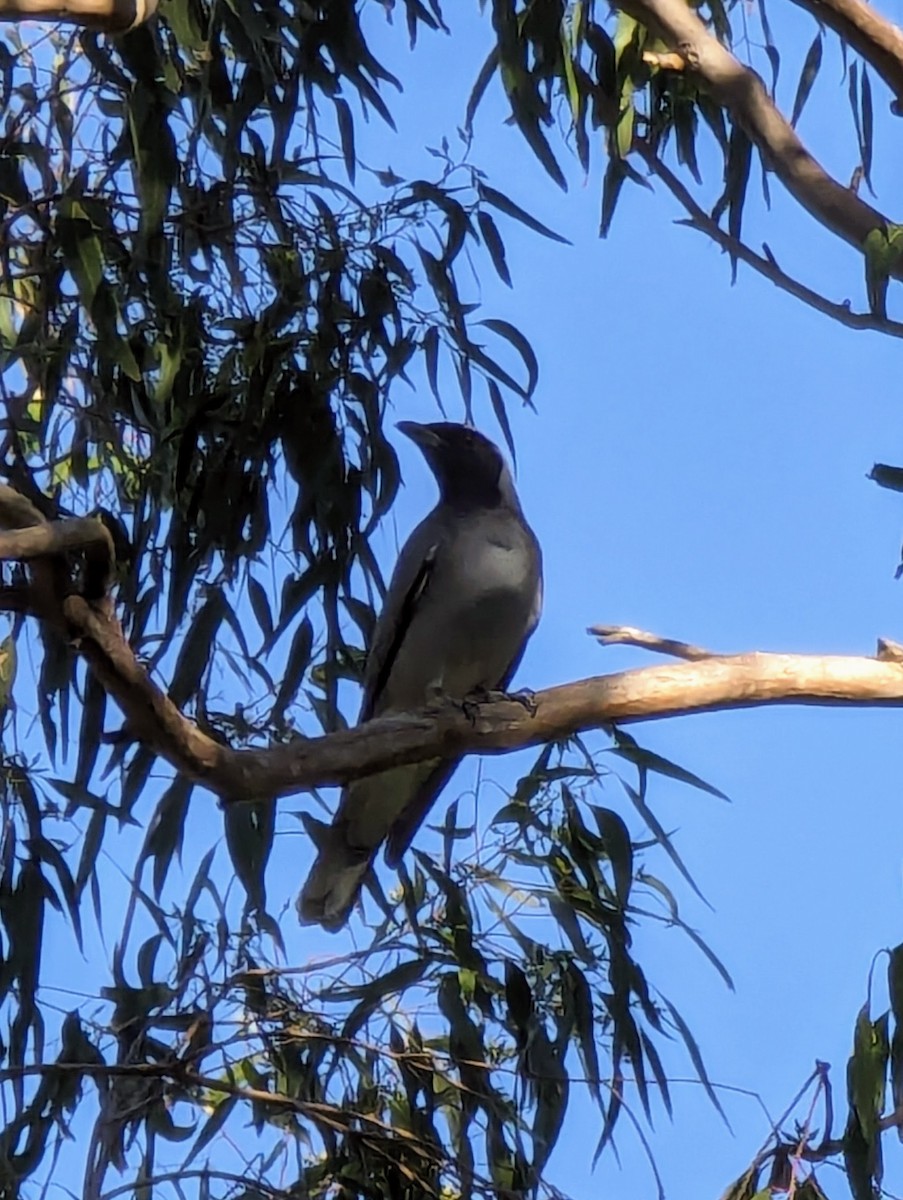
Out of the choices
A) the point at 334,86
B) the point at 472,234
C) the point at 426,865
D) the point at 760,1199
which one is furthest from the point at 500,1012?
the point at 334,86

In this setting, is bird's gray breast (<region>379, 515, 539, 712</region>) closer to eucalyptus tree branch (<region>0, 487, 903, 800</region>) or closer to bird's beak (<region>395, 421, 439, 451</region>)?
bird's beak (<region>395, 421, 439, 451</region>)

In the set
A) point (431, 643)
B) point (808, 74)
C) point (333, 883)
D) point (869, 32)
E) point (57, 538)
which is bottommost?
point (57, 538)

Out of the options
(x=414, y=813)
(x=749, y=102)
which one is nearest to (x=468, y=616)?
(x=414, y=813)

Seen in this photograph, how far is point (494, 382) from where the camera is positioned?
3.19 metres

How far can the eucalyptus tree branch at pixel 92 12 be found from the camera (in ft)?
8.04

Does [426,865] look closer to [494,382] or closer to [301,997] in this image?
[301,997]

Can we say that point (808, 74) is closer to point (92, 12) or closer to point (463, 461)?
point (463, 461)

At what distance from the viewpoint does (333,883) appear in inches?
131

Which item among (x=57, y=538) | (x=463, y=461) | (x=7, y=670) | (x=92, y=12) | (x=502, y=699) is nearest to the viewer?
(x=57, y=538)

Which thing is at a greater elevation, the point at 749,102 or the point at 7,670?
the point at 749,102

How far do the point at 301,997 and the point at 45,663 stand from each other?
674mm

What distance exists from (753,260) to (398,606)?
0.90m

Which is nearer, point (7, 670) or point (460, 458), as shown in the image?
point (7, 670)

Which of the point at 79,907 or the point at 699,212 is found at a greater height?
the point at 699,212
